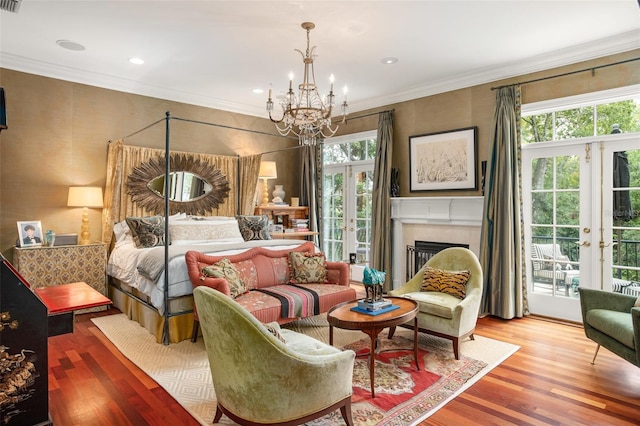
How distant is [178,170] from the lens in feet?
18.0

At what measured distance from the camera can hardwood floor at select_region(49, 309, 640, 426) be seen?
2332 mm

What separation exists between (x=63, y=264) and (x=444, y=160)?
15.5 ft

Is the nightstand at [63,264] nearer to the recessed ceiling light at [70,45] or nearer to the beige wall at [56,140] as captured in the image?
the beige wall at [56,140]

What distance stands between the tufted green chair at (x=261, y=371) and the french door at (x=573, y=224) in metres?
3.33

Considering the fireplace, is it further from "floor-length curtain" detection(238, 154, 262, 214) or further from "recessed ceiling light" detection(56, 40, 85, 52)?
"recessed ceiling light" detection(56, 40, 85, 52)

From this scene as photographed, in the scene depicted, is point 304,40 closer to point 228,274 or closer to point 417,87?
point 417,87

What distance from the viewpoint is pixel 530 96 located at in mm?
4383

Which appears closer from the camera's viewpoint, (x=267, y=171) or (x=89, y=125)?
(x=89, y=125)

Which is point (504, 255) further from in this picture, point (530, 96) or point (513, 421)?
point (513, 421)

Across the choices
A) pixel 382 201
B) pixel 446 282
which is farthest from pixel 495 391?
pixel 382 201

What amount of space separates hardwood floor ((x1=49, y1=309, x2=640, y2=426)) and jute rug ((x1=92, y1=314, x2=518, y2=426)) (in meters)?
0.08

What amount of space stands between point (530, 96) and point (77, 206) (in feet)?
17.6

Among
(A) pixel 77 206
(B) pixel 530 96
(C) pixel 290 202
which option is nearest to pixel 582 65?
(B) pixel 530 96

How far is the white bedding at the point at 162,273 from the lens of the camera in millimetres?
3566
